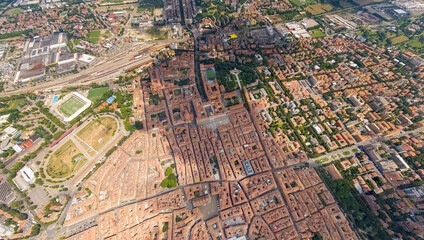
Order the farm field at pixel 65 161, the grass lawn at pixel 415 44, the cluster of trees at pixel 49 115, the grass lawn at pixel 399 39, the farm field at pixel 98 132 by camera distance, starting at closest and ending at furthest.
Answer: the farm field at pixel 65 161 → the farm field at pixel 98 132 → the cluster of trees at pixel 49 115 → the grass lawn at pixel 415 44 → the grass lawn at pixel 399 39

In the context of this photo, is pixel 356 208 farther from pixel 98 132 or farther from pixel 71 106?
pixel 71 106

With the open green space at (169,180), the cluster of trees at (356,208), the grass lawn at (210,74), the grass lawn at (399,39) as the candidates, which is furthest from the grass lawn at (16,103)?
the grass lawn at (399,39)

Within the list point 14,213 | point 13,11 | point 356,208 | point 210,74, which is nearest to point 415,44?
point 356,208

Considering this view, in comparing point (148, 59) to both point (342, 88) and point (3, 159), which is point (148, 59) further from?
point (342, 88)

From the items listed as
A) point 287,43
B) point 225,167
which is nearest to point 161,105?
point 225,167

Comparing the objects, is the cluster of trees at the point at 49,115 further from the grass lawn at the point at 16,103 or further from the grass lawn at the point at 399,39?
the grass lawn at the point at 399,39

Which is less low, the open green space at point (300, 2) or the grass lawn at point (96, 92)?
the open green space at point (300, 2)

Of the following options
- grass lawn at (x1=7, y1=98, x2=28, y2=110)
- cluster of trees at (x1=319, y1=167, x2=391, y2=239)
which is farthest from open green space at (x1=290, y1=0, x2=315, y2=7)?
grass lawn at (x1=7, y1=98, x2=28, y2=110)
